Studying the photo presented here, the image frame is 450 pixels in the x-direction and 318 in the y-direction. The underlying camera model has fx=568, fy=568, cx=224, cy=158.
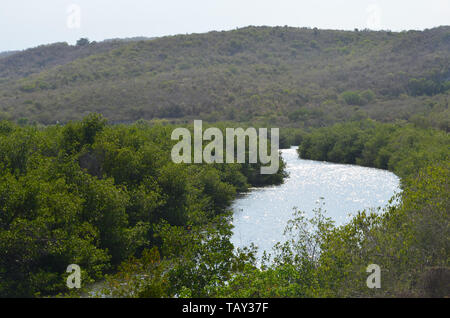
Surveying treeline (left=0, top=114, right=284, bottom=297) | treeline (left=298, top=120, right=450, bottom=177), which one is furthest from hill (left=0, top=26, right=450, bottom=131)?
treeline (left=0, top=114, right=284, bottom=297)

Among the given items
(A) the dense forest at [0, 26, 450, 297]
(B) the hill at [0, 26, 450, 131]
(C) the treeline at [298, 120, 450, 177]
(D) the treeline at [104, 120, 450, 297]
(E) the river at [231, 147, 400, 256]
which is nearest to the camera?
(D) the treeline at [104, 120, 450, 297]

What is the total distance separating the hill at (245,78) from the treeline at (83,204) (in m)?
55.7

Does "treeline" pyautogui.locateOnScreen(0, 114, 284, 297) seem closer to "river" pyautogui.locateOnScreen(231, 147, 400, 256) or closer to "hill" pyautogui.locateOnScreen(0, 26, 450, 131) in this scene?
"river" pyautogui.locateOnScreen(231, 147, 400, 256)

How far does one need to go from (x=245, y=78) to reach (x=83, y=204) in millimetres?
118726

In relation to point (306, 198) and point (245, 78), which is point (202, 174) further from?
point (245, 78)

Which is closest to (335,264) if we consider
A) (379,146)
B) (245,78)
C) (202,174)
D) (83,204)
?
(83,204)

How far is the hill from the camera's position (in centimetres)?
11194

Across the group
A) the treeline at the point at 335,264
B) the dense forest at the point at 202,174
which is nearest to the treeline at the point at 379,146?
the dense forest at the point at 202,174

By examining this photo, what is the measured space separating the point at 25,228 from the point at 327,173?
52.4m

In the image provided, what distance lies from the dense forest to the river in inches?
78.1

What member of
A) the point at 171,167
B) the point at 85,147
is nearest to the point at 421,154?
the point at 171,167

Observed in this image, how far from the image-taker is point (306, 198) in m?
51.8

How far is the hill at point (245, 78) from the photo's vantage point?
111938 millimetres

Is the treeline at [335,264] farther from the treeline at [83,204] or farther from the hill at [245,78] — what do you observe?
the hill at [245,78]
